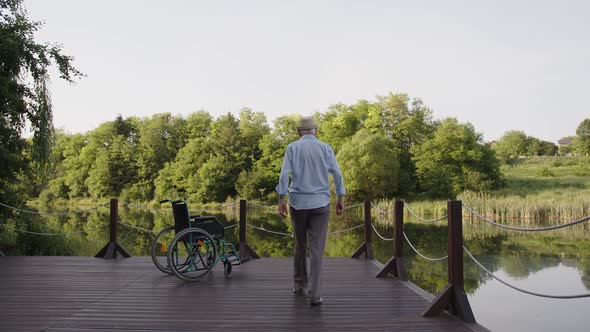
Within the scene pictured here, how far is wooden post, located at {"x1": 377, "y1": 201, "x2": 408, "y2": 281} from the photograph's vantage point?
17.4ft

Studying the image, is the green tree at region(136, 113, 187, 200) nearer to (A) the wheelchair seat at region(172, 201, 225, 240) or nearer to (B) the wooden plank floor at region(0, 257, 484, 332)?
(B) the wooden plank floor at region(0, 257, 484, 332)

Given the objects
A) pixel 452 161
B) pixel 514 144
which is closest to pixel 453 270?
pixel 452 161

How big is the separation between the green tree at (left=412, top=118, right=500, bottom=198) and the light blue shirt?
30.2 metres

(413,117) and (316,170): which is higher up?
(413,117)

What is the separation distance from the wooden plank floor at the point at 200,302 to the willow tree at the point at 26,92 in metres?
4.51

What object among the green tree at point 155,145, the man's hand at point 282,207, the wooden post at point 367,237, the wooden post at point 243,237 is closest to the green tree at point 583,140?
the green tree at point 155,145

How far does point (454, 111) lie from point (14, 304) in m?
36.0

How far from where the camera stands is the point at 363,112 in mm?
39500

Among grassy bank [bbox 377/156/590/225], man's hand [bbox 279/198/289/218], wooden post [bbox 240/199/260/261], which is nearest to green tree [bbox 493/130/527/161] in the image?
grassy bank [bbox 377/156/590/225]

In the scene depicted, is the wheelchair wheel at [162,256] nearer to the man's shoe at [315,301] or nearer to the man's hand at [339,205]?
the man's shoe at [315,301]

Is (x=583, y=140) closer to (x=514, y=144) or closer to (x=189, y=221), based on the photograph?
(x=514, y=144)

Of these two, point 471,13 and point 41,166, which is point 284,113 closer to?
point 471,13

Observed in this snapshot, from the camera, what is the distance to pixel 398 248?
5.40 m

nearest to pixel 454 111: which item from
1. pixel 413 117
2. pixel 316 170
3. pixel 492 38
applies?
pixel 413 117
